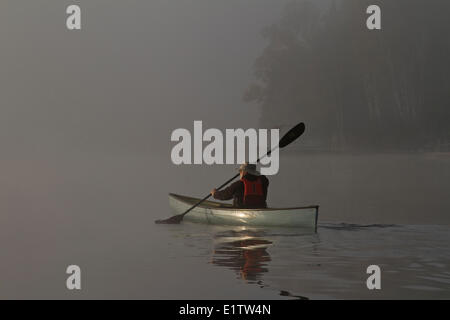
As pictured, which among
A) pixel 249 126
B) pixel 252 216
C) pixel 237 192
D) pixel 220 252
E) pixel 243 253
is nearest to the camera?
pixel 243 253

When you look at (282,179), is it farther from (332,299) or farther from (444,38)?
(444,38)

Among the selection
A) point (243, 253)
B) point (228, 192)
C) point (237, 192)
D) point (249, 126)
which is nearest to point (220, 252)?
point (243, 253)

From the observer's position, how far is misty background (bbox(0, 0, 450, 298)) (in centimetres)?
1397

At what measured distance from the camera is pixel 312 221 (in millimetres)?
13445

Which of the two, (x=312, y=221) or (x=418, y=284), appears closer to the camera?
(x=418, y=284)

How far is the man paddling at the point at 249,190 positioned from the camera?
1390 centimetres

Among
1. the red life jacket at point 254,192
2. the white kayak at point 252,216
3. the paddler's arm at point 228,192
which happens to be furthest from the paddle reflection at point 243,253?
the paddler's arm at point 228,192

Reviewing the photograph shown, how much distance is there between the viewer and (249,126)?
115 m

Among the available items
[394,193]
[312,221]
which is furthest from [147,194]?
[312,221]

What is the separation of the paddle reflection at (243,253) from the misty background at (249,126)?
63cm

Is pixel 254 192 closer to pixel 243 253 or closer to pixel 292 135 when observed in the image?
pixel 292 135

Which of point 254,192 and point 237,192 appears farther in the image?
point 237,192

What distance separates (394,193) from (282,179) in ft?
34.0

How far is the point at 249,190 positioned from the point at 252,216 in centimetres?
53
